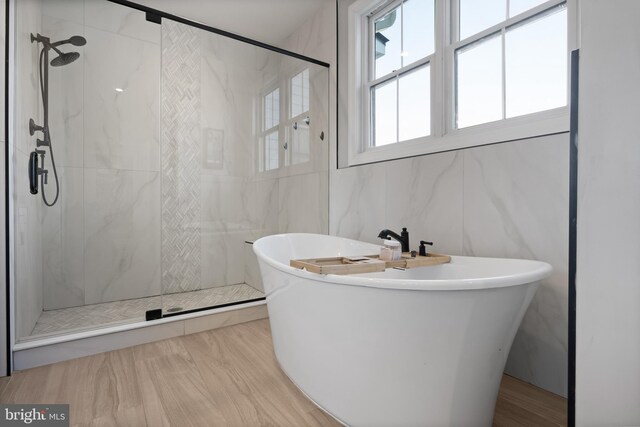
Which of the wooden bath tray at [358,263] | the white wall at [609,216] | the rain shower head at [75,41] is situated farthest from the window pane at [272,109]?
the white wall at [609,216]

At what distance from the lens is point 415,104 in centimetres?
224

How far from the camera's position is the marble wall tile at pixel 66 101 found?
7.57 feet

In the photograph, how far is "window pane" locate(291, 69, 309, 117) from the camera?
9.54 ft

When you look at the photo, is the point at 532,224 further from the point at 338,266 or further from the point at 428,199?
the point at 338,266

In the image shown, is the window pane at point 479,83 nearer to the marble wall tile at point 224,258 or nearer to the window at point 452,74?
the window at point 452,74

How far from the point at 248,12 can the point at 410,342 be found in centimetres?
321

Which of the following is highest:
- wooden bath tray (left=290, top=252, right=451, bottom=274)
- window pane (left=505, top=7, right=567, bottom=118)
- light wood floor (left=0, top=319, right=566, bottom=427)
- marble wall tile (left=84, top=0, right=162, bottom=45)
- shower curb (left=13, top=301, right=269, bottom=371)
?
marble wall tile (left=84, top=0, right=162, bottom=45)

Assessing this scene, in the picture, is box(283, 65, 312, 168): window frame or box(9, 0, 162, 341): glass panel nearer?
box(9, 0, 162, 341): glass panel

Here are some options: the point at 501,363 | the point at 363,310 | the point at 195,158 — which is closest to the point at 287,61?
the point at 195,158

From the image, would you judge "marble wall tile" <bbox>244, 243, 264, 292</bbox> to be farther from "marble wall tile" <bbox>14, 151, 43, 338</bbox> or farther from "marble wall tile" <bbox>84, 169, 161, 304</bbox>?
"marble wall tile" <bbox>14, 151, 43, 338</bbox>

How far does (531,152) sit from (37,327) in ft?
9.51

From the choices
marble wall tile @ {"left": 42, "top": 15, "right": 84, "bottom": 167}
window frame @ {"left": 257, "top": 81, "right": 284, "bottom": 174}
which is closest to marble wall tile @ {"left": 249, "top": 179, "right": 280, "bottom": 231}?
window frame @ {"left": 257, "top": 81, "right": 284, "bottom": 174}

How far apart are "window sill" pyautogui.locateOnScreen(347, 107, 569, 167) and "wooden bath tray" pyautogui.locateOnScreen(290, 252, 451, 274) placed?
66cm

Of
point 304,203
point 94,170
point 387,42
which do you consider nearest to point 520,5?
point 387,42
